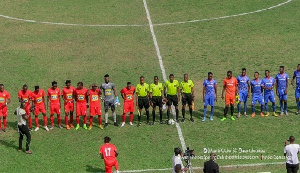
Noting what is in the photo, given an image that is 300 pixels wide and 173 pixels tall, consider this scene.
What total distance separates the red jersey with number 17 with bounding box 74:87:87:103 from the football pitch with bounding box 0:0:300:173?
132 cm

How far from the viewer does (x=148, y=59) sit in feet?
115

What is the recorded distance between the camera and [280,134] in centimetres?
2545

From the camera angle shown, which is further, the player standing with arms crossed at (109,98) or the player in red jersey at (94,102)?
the player standing with arms crossed at (109,98)

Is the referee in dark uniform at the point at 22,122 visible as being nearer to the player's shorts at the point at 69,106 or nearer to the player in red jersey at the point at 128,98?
the player's shorts at the point at 69,106

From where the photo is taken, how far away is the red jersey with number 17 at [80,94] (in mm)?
26250

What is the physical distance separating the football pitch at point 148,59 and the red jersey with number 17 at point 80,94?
1322mm

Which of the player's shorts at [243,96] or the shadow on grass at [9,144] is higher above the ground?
the player's shorts at [243,96]

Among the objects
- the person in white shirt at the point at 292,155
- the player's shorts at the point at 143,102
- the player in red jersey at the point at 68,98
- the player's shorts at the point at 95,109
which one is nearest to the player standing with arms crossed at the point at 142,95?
the player's shorts at the point at 143,102

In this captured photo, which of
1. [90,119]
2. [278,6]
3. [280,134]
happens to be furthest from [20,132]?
[278,6]

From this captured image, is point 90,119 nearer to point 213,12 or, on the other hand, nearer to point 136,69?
point 136,69

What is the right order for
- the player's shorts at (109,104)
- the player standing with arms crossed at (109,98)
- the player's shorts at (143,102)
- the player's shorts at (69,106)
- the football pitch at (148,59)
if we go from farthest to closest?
the player's shorts at (109,104)
the player standing with arms crossed at (109,98)
the player's shorts at (143,102)
the player's shorts at (69,106)
the football pitch at (148,59)

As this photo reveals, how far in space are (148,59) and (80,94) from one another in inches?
369

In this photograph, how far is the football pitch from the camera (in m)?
23.9

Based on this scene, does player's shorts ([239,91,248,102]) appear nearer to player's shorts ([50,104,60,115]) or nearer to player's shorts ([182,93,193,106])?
player's shorts ([182,93,193,106])
